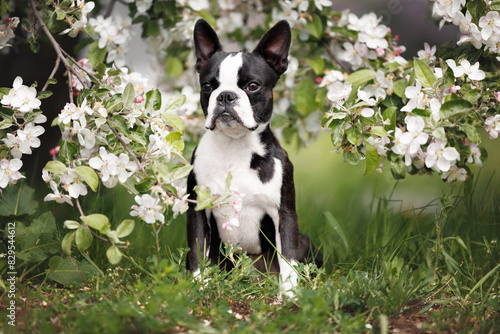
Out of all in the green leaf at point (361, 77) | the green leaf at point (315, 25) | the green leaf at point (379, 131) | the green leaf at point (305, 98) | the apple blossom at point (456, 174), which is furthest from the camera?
the green leaf at point (305, 98)

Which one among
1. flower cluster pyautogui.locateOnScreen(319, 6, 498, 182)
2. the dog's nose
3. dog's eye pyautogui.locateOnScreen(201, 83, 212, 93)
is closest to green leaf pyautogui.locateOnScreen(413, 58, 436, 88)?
flower cluster pyautogui.locateOnScreen(319, 6, 498, 182)

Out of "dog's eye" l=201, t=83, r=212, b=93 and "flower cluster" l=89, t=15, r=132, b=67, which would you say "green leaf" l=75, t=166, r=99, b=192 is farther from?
"flower cluster" l=89, t=15, r=132, b=67

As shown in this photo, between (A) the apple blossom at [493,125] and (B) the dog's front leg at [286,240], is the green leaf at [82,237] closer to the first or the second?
(B) the dog's front leg at [286,240]

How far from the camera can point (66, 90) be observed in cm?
467

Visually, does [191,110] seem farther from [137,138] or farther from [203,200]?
[203,200]

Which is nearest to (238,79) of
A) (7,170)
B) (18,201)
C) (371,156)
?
(371,156)

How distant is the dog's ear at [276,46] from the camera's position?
3.26 m

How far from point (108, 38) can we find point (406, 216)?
2.43 meters

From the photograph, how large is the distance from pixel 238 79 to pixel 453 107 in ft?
3.68

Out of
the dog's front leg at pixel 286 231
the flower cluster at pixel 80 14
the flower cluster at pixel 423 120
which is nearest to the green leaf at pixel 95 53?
the flower cluster at pixel 80 14

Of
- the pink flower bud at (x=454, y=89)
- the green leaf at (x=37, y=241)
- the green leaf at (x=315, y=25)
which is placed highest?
the green leaf at (x=315, y=25)

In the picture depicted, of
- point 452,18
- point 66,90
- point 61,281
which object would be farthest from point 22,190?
point 452,18

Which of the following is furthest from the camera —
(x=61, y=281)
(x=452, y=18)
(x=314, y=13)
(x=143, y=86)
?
(x=314, y=13)

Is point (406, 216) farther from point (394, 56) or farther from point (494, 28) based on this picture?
point (494, 28)
